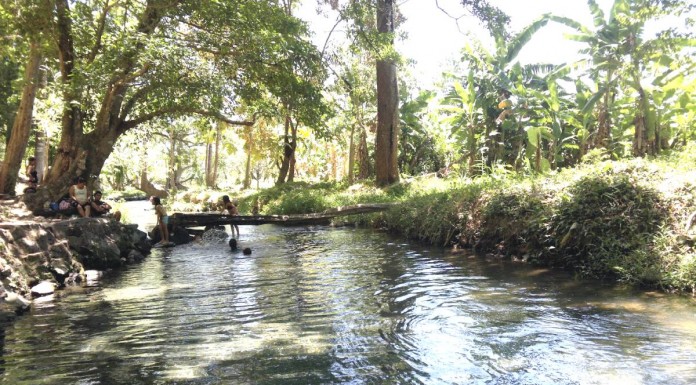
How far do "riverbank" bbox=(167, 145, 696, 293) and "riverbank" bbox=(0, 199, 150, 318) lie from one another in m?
7.97

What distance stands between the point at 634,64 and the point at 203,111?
12.5m

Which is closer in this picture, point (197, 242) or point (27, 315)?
point (27, 315)

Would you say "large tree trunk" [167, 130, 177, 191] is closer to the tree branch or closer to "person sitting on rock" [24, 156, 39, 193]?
"person sitting on rock" [24, 156, 39, 193]

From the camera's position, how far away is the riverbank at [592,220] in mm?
7500

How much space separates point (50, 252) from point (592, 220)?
10.1 metres

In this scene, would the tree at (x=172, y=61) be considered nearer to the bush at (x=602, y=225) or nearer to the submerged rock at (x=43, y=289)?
the submerged rock at (x=43, y=289)

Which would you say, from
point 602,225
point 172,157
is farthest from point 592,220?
point 172,157

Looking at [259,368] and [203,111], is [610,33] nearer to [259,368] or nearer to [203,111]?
[203,111]

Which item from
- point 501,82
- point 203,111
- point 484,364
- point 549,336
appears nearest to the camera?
point 484,364

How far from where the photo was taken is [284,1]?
26406 mm

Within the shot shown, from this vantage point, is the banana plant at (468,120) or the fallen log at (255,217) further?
the banana plant at (468,120)

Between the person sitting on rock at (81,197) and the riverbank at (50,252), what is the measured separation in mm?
1095

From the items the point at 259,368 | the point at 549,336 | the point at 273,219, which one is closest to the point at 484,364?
the point at 549,336

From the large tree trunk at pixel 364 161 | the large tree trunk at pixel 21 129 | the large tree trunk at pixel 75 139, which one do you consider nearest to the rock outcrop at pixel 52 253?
the large tree trunk at pixel 75 139
